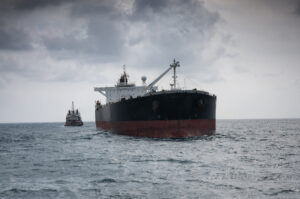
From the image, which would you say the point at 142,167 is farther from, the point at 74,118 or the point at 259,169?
the point at 74,118

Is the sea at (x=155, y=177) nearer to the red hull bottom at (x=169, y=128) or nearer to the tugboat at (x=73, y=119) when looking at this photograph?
the red hull bottom at (x=169, y=128)

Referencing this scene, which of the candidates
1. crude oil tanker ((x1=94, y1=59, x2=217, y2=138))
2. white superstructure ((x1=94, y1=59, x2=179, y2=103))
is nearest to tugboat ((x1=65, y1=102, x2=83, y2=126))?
white superstructure ((x1=94, y1=59, x2=179, y2=103))

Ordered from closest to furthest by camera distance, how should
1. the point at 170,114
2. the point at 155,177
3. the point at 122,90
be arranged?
1. the point at 155,177
2. the point at 170,114
3. the point at 122,90

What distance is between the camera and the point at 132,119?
2617 centimetres

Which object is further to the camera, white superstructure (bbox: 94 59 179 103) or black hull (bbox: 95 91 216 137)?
white superstructure (bbox: 94 59 179 103)

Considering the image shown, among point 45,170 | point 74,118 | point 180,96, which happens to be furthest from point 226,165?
point 74,118

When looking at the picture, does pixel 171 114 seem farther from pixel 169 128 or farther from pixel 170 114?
pixel 169 128

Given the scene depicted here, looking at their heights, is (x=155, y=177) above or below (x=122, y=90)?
below

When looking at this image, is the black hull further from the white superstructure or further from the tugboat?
the tugboat

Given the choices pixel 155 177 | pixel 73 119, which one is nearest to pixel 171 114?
pixel 155 177

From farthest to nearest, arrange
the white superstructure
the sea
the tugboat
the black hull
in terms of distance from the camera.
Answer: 1. the tugboat
2. the white superstructure
3. the black hull
4. the sea

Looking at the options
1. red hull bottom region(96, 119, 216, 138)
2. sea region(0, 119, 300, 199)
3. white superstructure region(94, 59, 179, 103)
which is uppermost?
white superstructure region(94, 59, 179, 103)

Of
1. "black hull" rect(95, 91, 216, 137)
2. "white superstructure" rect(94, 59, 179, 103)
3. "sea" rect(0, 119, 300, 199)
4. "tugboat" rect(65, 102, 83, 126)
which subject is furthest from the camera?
"tugboat" rect(65, 102, 83, 126)

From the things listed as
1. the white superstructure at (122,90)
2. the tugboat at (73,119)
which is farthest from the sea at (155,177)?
the tugboat at (73,119)
